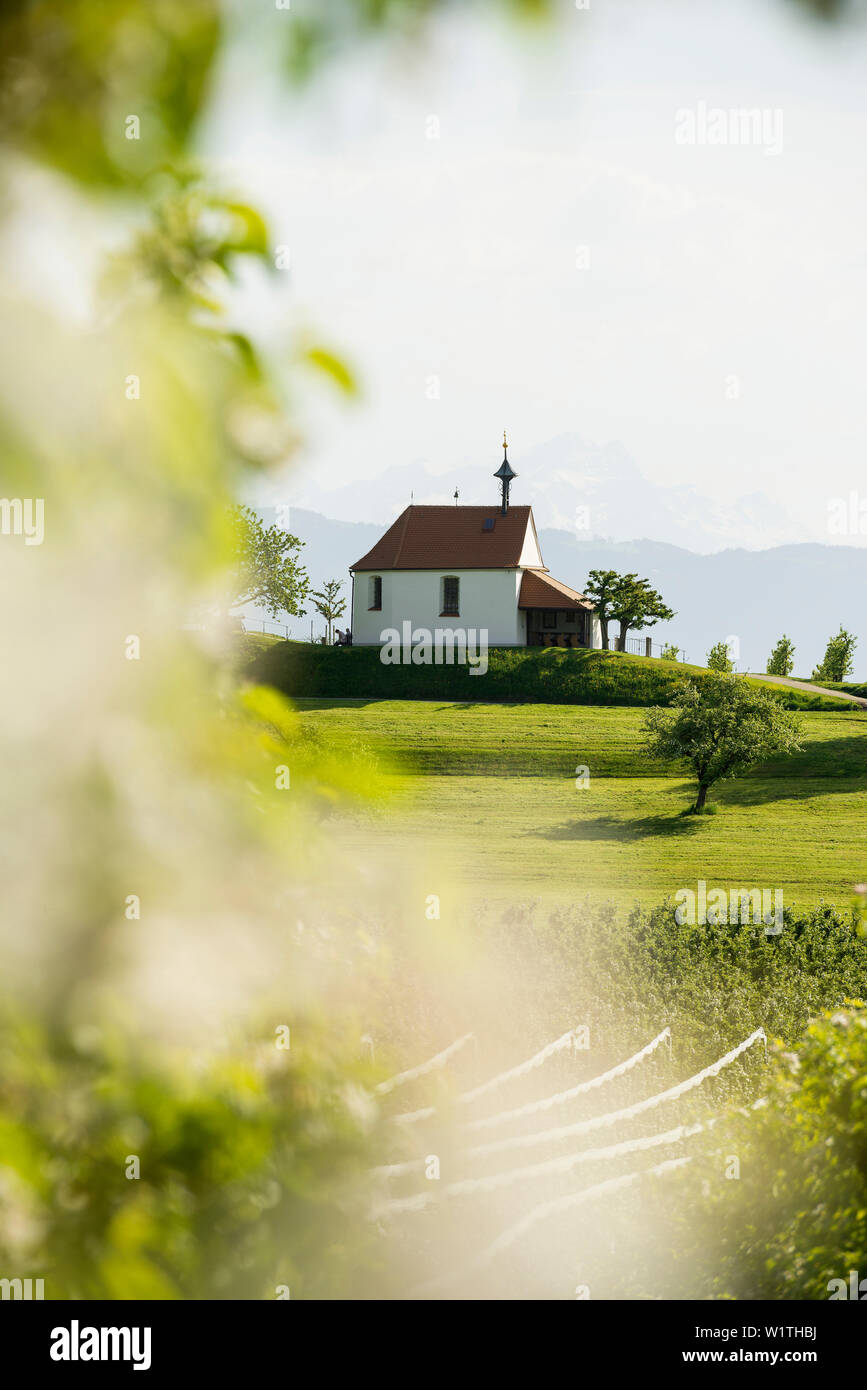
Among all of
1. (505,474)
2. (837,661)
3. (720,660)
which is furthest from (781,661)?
(505,474)

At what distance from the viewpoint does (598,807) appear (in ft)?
59.4

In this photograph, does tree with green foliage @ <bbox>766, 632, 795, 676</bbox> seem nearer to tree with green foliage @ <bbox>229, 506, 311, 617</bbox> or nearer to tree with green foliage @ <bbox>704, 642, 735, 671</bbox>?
tree with green foliage @ <bbox>704, 642, 735, 671</bbox>

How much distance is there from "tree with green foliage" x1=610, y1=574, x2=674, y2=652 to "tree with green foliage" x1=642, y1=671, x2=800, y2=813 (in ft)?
44.6

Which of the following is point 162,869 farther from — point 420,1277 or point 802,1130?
point 802,1130

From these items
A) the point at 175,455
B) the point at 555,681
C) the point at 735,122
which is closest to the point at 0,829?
the point at 175,455

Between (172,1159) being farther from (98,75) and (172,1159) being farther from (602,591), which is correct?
(602,591)

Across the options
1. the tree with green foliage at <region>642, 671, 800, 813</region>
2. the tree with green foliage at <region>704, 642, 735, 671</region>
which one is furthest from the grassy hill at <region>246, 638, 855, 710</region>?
the tree with green foliage at <region>642, 671, 800, 813</region>

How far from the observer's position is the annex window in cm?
3241

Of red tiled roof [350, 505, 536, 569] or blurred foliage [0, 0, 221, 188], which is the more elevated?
red tiled roof [350, 505, 536, 569]

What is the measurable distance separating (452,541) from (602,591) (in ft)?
17.4

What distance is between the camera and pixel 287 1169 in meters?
1.76

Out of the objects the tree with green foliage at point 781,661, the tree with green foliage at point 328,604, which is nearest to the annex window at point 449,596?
the tree with green foliage at point 328,604

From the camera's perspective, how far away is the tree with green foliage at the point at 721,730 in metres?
→ 17.7

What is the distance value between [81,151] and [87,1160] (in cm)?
128
